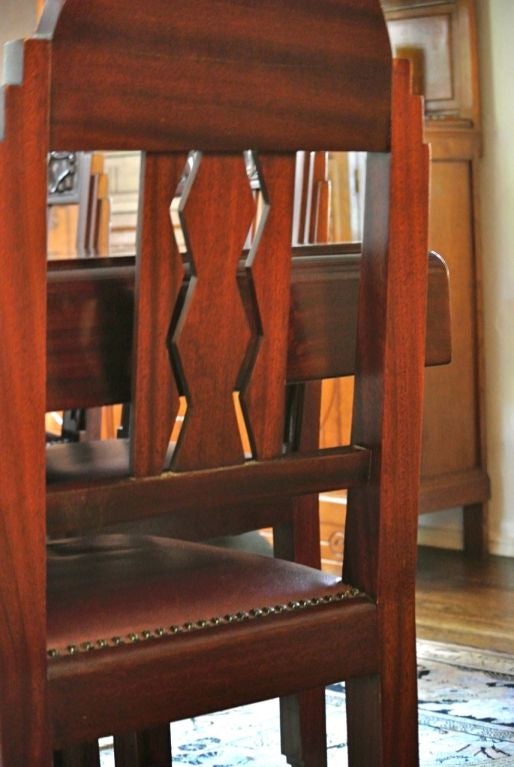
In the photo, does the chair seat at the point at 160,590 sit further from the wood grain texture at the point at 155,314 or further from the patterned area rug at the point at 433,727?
the patterned area rug at the point at 433,727

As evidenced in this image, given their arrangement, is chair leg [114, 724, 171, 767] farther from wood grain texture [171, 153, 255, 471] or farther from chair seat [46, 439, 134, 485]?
wood grain texture [171, 153, 255, 471]

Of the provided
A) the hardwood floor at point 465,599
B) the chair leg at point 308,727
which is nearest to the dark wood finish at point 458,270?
the hardwood floor at point 465,599

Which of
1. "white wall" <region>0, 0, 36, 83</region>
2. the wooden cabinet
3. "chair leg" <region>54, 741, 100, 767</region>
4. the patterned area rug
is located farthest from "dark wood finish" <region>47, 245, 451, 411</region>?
"white wall" <region>0, 0, 36, 83</region>

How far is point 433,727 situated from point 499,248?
1.56 meters

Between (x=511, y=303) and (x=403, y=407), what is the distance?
2.22m

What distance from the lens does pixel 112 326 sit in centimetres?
101

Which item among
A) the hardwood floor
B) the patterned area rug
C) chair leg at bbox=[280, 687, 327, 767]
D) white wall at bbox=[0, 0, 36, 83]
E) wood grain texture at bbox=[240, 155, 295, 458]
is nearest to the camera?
wood grain texture at bbox=[240, 155, 295, 458]

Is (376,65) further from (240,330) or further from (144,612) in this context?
(144,612)

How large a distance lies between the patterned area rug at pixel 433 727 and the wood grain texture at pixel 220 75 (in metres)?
1.10

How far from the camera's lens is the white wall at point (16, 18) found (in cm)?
483

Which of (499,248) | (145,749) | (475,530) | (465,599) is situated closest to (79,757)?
(145,749)

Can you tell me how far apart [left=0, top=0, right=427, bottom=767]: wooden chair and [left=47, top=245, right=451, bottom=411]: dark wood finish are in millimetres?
42

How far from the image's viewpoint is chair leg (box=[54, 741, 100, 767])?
1.48m

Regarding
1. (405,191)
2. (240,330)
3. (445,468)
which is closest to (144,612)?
(240,330)
